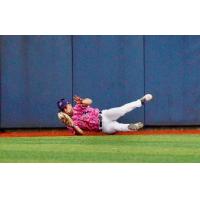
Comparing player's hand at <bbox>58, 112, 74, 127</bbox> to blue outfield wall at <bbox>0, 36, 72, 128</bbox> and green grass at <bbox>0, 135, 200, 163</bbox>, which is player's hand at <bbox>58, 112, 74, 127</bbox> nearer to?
green grass at <bbox>0, 135, 200, 163</bbox>

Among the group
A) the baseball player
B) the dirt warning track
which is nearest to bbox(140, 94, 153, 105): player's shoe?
the baseball player

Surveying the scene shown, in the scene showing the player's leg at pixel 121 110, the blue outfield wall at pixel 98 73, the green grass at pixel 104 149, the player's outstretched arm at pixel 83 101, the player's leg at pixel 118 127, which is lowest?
the green grass at pixel 104 149

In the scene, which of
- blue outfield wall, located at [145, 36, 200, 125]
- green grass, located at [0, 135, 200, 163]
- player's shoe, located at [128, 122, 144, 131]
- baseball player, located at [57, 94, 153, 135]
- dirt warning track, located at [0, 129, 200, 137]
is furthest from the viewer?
blue outfield wall, located at [145, 36, 200, 125]

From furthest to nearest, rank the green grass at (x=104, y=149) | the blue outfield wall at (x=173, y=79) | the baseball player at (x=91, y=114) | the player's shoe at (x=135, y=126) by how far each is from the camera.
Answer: the blue outfield wall at (x=173, y=79), the baseball player at (x=91, y=114), the player's shoe at (x=135, y=126), the green grass at (x=104, y=149)

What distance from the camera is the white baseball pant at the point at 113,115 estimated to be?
824 cm

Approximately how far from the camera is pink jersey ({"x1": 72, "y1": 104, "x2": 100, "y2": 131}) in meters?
8.25

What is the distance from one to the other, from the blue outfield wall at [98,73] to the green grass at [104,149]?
0.67 metres

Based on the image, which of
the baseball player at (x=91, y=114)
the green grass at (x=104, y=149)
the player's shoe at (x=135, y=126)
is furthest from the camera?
the baseball player at (x=91, y=114)

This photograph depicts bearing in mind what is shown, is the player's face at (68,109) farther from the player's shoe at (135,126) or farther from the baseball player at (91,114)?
the player's shoe at (135,126)

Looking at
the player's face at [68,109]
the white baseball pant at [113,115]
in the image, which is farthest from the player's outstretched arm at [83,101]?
the white baseball pant at [113,115]


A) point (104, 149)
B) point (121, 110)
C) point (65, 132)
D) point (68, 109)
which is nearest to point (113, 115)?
point (121, 110)

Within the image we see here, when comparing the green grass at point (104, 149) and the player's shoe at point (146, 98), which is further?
the player's shoe at point (146, 98)

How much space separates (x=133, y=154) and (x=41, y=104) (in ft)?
7.11
